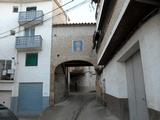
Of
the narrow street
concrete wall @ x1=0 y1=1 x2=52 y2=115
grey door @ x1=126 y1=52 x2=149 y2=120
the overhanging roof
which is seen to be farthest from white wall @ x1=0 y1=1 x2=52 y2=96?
the overhanging roof

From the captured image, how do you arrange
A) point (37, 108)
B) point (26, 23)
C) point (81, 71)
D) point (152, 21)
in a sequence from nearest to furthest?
point (152, 21)
point (37, 108)
point (26, 23)
point (81, 71)

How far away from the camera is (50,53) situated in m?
18.1

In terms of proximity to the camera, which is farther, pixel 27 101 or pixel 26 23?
pixel 26 23

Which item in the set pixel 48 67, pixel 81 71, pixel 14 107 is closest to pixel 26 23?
pixel 48 67

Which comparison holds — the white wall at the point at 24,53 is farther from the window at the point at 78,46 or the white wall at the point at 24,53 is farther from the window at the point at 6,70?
the window at the point at 78,46

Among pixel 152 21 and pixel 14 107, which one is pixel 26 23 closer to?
pixel 14 107

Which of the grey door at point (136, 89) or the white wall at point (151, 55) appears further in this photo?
the grey door at point (136, 89)

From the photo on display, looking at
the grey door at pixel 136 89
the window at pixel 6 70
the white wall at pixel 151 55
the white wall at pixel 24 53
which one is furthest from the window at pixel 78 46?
the white wall at pixel 151 55

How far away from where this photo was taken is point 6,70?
18078mm

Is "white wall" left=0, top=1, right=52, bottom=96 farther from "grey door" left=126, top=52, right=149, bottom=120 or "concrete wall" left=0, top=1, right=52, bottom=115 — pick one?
"grey door" left=126, top=52, right=149, bottom=120

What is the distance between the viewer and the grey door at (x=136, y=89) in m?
5.78

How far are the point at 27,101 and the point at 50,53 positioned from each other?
502 centimetres

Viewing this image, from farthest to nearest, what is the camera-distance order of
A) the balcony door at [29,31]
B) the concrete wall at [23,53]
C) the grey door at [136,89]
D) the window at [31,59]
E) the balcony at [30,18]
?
the balcony door at [29,31] < the balcony at [30,18] < the window at [31,59] < the concrete wall at [23,53] < the grey door at [136,89]

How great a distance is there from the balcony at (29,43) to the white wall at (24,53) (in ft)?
1.86
